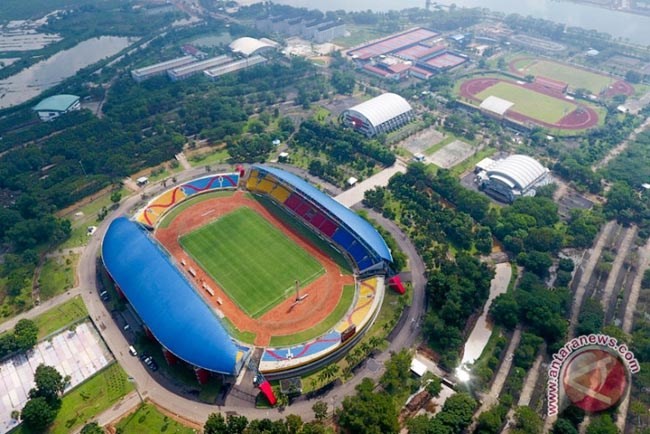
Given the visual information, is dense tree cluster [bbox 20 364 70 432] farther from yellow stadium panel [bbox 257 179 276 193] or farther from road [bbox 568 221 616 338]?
road [bbox 568 221 616 338]

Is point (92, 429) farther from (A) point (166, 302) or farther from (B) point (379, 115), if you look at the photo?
(B) point (379, 115)

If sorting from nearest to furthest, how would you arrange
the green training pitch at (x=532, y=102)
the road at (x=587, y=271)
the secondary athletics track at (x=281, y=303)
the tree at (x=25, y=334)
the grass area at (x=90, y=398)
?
1. the grass area at (x=90, y=398)
2. the tree at (x=25, y=334)
3. the secondary athletics track at (x=281, y=303)
4. the road at (x=587, y=271)
5. the green training pitch at (x=532, y=102)

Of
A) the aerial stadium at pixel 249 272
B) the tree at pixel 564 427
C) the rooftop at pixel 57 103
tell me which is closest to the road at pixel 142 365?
the aerial stadium at pixel 249 272

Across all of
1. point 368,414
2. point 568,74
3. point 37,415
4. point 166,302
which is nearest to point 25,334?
point 37,415

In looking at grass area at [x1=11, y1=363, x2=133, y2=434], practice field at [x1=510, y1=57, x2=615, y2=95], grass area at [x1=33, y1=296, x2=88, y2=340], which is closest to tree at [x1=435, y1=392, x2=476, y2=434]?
grass area at [x1=11, y1=363, x2=133, y2=434]

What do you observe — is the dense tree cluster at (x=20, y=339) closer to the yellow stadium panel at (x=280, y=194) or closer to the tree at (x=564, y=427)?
the yellow stadium panel at (x=280, y=194)

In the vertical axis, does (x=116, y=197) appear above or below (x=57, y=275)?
above
